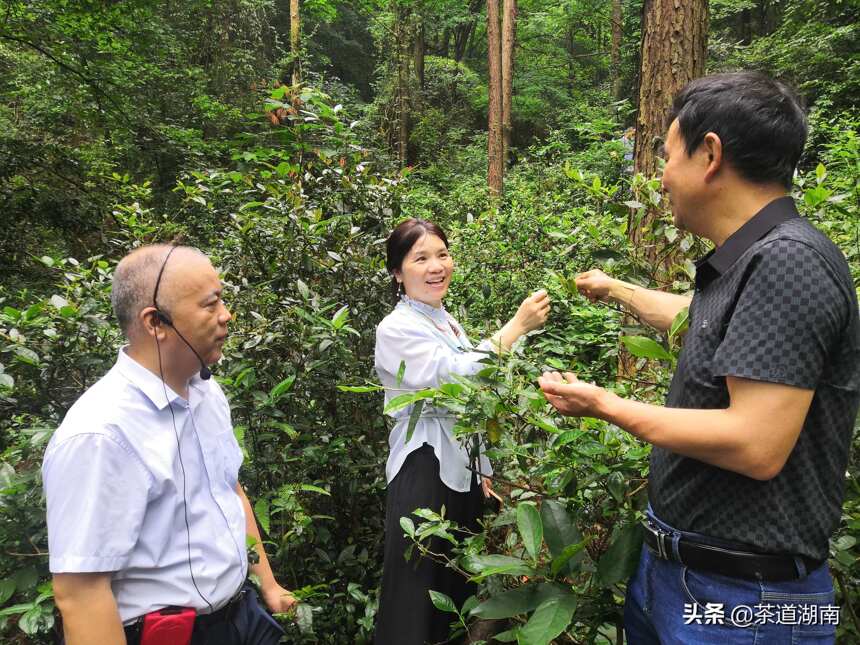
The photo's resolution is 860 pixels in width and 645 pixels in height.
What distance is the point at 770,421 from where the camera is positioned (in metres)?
1.09

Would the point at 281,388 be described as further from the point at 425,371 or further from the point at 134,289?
the point at 134,289

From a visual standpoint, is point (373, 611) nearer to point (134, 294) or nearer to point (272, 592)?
point (272, 592)

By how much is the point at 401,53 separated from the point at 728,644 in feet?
62.6

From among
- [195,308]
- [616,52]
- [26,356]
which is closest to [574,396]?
[195,308]

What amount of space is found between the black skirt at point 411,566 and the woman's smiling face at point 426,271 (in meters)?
0.63

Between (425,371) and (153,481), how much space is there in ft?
3.35

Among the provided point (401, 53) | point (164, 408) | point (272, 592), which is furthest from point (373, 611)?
point (401, 53)

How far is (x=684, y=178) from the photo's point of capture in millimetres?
1312

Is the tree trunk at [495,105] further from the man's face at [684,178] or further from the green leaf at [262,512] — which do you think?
the man's face at [684,178]

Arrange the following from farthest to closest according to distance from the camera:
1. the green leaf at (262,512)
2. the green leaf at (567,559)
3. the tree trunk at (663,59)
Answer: the tree trunk at (663,59) < the green leaf at (262,512) < the green leaf at (567,559)

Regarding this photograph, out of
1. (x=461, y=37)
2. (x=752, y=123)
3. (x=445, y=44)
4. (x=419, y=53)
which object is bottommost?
(x=752, y=123)

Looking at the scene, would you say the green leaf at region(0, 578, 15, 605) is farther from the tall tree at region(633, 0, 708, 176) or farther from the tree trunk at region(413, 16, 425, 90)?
the tree trunk at region(413, 16, 425, 90)

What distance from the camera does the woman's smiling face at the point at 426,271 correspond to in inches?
96.8

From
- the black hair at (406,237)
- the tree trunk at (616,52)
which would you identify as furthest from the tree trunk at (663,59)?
the tree trunk at (616,52)
